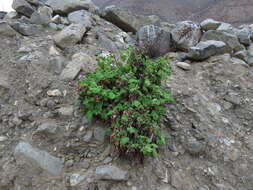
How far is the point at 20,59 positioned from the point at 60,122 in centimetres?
150

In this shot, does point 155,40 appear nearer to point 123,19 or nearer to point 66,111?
point 123,19

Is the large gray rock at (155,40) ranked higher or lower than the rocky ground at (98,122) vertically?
higher

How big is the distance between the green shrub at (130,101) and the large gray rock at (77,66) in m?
0.63

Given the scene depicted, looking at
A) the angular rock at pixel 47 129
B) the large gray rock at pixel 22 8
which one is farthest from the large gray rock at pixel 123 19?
the angular rock at pixel 47 129

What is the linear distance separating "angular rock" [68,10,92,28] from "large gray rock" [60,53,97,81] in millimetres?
1523

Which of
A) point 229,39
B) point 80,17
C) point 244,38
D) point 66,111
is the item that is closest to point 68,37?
point 80,17

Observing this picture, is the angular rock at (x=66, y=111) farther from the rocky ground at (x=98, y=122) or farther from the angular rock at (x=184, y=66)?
the angular rock at (x=184, y=66)

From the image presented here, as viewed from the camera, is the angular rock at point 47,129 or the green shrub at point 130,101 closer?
the green shrub at point 130,101

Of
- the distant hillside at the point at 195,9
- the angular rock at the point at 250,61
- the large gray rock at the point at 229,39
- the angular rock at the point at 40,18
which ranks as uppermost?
the large gray rock at the point at 229,39

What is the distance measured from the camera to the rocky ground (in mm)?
2051

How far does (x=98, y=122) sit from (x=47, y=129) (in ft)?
2.04

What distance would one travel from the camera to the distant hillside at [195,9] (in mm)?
9500

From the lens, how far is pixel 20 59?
10.5ft

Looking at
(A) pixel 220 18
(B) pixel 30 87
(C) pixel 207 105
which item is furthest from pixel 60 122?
(A) pixel 220 18
